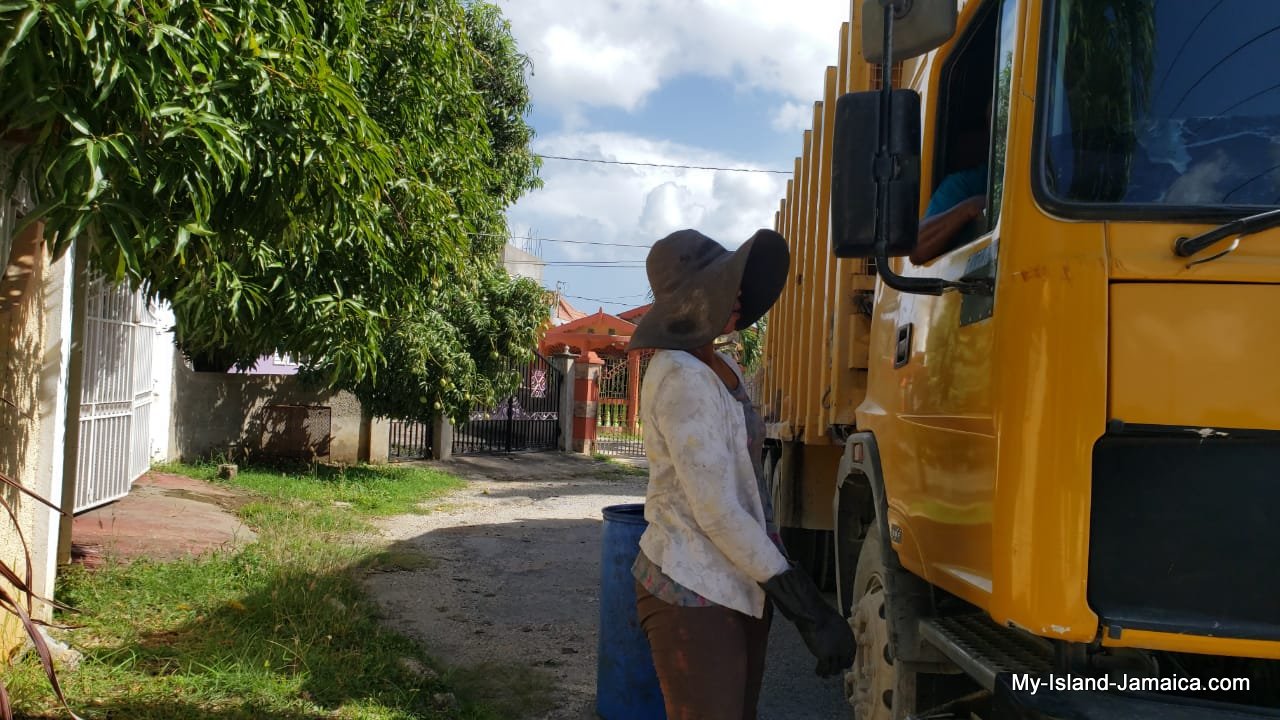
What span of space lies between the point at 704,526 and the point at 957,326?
0.77m

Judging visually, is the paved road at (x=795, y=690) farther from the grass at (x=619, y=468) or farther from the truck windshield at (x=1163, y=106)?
the grass at (x=619, y=468)

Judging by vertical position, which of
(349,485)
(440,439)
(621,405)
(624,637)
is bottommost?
(349,485)

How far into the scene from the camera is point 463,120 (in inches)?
366

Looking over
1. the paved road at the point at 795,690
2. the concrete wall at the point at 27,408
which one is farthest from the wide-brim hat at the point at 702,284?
the concrete wall at the point at 27,408

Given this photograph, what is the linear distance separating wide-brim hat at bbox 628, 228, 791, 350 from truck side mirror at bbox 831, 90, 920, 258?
33 cm

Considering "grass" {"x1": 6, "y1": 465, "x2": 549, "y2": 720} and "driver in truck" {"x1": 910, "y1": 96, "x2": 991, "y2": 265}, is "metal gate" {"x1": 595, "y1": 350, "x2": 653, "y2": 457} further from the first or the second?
"driver in truck" {"x1": 910, "y1": 96, "x2": 991, "y2": 265}

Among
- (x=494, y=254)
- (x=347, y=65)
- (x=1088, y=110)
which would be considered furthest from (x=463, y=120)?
(x=1088, y=110)

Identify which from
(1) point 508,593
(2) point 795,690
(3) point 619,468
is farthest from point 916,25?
(3) point 619,468

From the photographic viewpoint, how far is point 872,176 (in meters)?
2.21

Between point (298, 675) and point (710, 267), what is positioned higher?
point (710, 267)

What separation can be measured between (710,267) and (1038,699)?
1246 mm

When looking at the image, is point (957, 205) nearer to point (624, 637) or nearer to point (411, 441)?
point (624, 637)

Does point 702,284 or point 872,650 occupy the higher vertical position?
point 702,284

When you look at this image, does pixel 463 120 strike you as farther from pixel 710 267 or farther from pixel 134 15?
pixel 710 267
